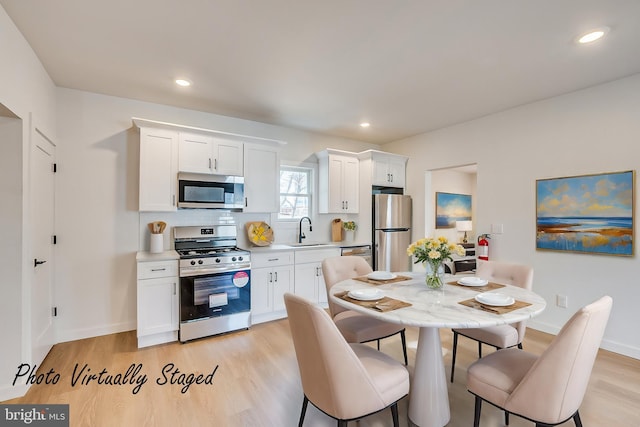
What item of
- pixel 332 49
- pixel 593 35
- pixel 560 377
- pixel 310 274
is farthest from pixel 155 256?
pixel 593 35

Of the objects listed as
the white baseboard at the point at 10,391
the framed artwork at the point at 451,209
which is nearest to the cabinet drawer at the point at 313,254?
the white baseboard at the point at 10,391

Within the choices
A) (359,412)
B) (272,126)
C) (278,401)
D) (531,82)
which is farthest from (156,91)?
(531,82)

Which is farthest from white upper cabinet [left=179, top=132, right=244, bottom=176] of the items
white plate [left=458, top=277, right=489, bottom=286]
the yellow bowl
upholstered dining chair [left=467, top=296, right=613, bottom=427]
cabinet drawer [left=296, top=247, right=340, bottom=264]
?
upholstered dining chair [left=467, top=296, right=613, bottom=427]

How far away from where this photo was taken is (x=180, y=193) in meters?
3.45

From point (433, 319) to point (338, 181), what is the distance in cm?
328

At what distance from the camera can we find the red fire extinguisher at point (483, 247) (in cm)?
390

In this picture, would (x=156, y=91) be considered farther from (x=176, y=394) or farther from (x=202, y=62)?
(x=176, y=394)

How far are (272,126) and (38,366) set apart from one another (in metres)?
3.58

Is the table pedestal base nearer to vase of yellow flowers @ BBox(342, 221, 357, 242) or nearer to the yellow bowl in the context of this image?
the yellow bowl

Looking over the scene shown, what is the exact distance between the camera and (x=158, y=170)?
3.34 m

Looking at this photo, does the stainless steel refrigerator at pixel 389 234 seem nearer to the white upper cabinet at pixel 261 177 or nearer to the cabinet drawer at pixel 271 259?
the cabinet drawer at pixel 271 259

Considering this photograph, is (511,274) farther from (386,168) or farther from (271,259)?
(386,168)

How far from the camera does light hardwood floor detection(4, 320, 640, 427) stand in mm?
1965

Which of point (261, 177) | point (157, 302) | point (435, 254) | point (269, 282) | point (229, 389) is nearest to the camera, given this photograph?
point (435, 254)
